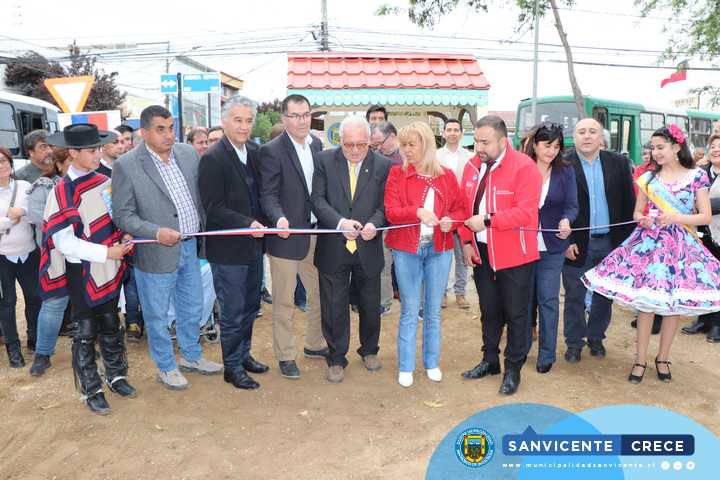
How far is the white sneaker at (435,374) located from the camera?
446 cm

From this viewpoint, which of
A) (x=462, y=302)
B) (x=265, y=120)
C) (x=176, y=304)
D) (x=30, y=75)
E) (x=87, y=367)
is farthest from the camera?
(x=265, y=120)

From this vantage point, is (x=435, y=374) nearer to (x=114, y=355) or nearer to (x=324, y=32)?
→ (x=114, y=355)

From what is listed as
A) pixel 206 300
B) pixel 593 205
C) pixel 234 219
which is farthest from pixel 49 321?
pixel 593 205

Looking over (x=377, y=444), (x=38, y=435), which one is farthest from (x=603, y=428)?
(x=38, y=435)

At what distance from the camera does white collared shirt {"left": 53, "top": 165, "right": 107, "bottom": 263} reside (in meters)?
3.73

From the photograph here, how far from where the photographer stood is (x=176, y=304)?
14.9 ft

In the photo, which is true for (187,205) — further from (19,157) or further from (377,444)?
(19,157)

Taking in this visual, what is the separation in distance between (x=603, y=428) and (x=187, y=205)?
10.7 feet

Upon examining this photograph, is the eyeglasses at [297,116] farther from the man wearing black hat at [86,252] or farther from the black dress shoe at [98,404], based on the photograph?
the black dress shoe at [98,404]

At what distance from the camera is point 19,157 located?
13.7 metres

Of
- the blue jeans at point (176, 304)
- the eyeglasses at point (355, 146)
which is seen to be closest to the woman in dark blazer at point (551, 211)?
the eyeglasses at point (355, 146)

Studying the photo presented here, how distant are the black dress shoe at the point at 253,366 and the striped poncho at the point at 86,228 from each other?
4.08 feet

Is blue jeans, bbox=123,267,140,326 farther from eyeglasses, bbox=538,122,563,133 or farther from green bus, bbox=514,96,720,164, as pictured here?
green bus, bbox=514,96,720,164

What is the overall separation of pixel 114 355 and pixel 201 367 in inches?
29.0
